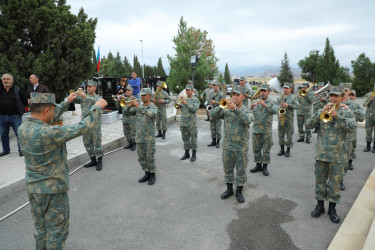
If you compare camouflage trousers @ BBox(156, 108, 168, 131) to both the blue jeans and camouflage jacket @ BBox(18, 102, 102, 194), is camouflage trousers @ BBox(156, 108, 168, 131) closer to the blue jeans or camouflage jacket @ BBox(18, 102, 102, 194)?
the blue jeans

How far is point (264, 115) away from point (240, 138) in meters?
1.75

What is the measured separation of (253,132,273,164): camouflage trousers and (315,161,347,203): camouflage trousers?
6.13 feet

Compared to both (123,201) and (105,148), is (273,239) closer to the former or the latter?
(123,201)

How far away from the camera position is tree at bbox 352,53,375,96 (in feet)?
92.9

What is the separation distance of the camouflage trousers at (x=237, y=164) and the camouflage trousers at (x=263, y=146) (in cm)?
151

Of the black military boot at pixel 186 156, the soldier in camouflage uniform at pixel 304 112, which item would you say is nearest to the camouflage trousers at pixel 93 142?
the black military boot at pixel 186 156

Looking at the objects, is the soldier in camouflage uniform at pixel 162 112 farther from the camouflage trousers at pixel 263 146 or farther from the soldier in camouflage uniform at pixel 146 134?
the camouflage trousers at pixel 263 146

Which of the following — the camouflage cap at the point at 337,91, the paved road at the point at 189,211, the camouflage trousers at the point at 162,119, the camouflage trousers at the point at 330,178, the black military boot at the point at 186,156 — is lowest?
the paved road at the point at 189,211

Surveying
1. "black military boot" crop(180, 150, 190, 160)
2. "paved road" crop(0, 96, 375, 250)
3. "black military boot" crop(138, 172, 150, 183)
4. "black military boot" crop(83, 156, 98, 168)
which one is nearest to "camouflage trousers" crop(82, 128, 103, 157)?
"black military boot" crop(83, 156, 98, 168)

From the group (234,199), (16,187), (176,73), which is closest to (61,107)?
(16,187)

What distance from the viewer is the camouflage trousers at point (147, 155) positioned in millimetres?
5592

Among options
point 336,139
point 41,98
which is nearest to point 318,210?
point 336,139

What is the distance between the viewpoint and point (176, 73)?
17.5 meters

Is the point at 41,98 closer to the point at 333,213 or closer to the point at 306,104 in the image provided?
the point at 333,213
